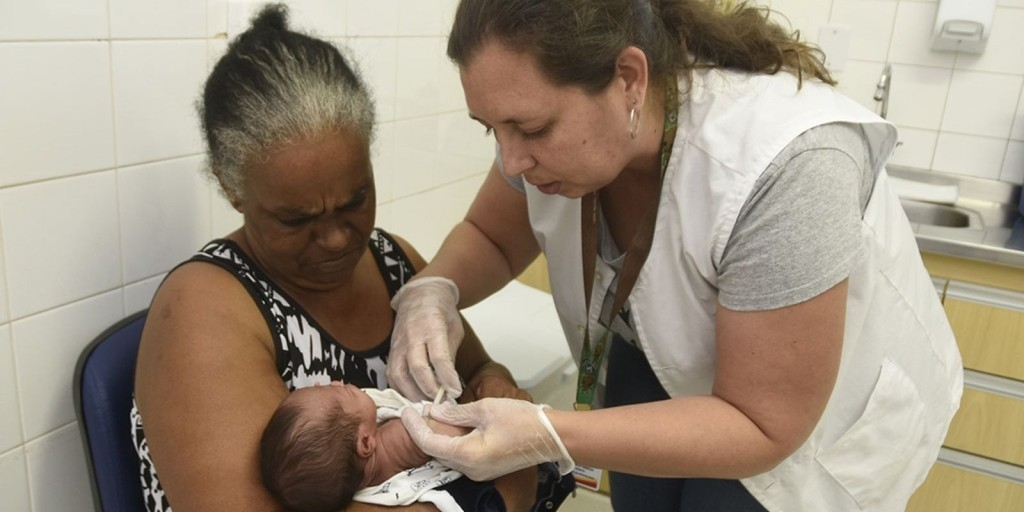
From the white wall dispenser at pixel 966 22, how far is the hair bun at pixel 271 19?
223 cm

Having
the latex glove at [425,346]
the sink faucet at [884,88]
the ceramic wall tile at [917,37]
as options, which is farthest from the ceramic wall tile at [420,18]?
the ceramic wall tile at [917,37]

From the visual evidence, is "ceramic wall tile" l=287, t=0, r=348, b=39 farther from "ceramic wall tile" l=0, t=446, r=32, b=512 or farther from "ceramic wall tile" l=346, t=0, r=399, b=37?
"ceramic wall tile" l=0, t=446, r=32, b=512

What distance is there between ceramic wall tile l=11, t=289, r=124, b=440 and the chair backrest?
0.08m

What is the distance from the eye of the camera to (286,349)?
1238mm

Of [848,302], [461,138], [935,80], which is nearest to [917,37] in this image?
[935,80]

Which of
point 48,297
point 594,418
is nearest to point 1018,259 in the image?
point 594,418

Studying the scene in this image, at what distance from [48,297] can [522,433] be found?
2.55 feet

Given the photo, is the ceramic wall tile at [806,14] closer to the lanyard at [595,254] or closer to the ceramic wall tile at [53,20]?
the lanyard at [595,254]

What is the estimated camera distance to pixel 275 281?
4.27 feet

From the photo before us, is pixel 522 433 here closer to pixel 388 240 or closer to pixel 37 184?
pixel 388 240

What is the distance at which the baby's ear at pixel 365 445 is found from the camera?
46.0 inches

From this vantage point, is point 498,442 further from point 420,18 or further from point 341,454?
point 420,18

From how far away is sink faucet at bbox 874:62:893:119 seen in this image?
269cm

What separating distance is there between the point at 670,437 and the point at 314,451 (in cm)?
47
